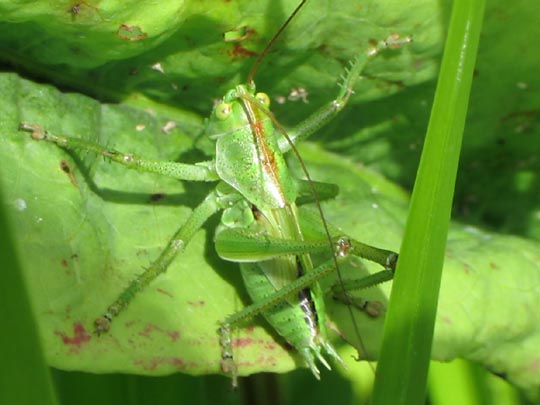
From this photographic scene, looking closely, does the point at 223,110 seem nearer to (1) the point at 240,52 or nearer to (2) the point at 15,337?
(1) the point at 240,52

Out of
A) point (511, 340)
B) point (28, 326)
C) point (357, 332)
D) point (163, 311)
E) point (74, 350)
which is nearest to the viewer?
point (28, 326)

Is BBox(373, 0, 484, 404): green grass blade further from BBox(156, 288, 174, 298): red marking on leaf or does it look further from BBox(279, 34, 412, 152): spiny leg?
BBox(279, 34, 412, 152): spiny leg

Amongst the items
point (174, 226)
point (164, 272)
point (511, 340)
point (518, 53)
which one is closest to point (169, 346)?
point (164, 272)

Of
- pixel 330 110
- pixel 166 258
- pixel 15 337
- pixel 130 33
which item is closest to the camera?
pixel 15 337

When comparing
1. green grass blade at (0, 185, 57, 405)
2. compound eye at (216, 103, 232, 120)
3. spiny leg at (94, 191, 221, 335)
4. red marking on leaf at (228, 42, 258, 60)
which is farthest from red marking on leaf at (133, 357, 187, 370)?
green grass blade at (0, 185, 57, 405)

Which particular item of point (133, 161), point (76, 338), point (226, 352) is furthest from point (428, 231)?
point (133, 161)

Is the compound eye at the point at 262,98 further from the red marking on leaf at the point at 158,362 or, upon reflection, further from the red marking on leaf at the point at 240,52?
the red marking on leaf at the point at 158,362

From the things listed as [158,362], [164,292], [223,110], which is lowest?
[158,362]

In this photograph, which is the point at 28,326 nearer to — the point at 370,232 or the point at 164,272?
the point at 164,272
